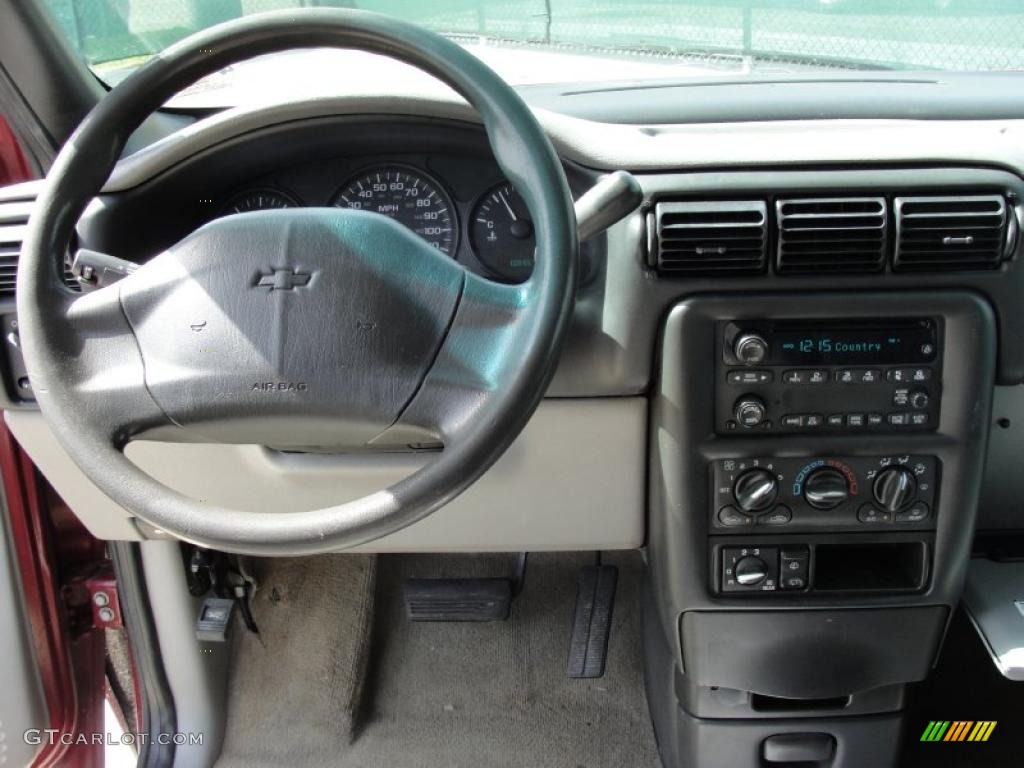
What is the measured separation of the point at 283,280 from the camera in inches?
42.8

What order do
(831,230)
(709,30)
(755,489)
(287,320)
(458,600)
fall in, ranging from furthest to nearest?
1. (458,600)
2. (709,30)
3. (755,489)
4. (831,230)
5. (287,320)

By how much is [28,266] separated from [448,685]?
1.51 metres

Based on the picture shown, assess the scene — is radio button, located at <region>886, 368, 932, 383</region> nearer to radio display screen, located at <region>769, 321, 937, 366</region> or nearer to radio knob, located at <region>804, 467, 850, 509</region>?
radio display screen, located at <region>769, 321, 937, 366</region>

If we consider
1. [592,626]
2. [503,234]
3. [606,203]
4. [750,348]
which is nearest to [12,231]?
[503,234]

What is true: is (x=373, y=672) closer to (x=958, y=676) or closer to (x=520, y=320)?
(x=958, y=676)

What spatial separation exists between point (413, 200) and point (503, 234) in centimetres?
15

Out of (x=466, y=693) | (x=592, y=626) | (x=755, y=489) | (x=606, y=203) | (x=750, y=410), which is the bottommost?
(x=466, y=693)

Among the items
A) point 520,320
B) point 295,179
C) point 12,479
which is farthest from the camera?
→ point 12,479

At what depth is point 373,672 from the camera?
2314 mm

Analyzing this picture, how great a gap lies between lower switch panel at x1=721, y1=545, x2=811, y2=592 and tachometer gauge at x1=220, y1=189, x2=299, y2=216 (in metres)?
0.88

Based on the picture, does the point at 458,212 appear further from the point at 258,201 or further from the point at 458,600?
the point at 458,600

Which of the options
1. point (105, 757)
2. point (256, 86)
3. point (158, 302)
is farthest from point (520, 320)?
point (105, 757)

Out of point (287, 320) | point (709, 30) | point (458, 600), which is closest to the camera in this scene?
point (287, 320)

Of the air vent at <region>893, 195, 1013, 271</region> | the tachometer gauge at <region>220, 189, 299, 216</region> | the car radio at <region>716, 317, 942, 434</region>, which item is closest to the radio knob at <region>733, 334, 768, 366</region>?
the car radio at <region>716, 317, 942, 434</region>
